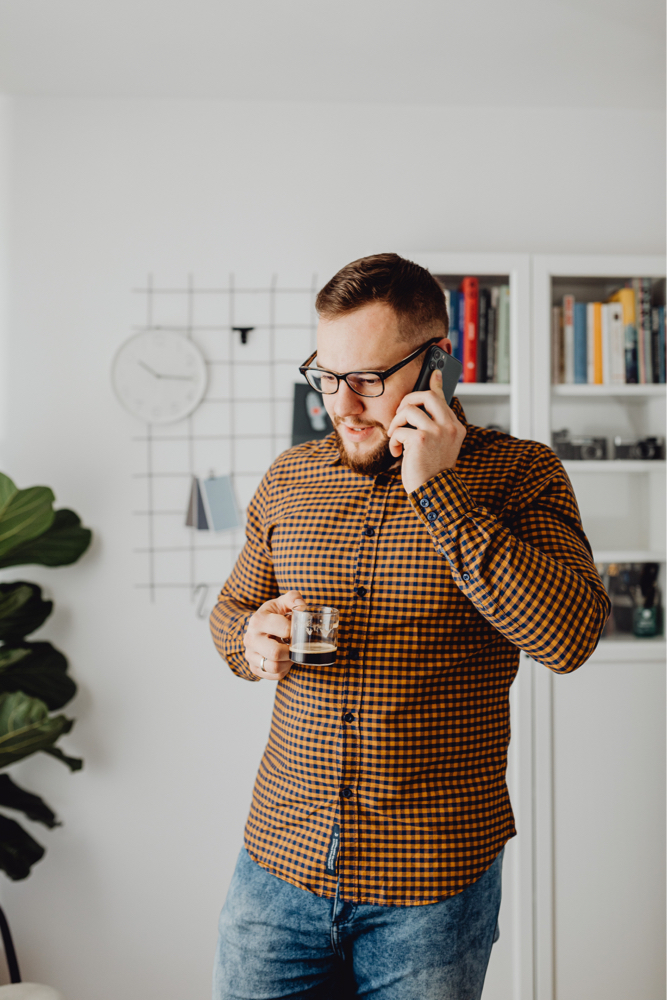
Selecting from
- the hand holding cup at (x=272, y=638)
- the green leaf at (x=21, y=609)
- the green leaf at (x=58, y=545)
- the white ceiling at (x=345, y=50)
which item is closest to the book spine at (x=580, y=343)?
the white ceiling at (x=345, y=50)

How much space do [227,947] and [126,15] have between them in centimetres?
A: 212

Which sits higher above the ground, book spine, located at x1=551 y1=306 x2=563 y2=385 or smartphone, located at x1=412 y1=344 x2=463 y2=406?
book spine, located at x1=551 y1=306 x2=563 y2=385

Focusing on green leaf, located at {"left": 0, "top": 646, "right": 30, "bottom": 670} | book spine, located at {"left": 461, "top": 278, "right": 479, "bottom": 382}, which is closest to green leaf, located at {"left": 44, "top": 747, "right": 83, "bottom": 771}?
green leaf, located at {"left": 0, "top": 646, "right": 30, "bottom": 670}

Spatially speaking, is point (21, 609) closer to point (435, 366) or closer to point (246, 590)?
point (246, 590)

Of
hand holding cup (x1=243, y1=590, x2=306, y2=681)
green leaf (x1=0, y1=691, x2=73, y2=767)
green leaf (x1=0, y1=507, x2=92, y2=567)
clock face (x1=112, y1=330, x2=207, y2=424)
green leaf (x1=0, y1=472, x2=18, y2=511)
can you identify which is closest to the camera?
hand holding cup (x1=243, y1=590, x2=306, y2=681)

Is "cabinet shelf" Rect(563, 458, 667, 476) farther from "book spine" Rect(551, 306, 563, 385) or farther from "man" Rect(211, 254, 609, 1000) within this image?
"man" Rect(211, 254, 609, 1000)

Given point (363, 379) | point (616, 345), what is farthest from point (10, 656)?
point (616, 345)

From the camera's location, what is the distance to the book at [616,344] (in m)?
1.98

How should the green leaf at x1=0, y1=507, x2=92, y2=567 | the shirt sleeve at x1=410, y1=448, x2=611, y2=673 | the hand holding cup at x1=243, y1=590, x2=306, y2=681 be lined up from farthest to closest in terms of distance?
the green leaf at x1=0, y1=507, x2=92, y2=567, the hand holding cup at x1=243, y1=590, x2=306, y2=681, the shirt sleeve at x1=410, y1=448, x2=611, y2=673

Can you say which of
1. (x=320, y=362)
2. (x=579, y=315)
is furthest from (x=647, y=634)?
(x=320, y=362)

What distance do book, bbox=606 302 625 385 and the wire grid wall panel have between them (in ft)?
2.98

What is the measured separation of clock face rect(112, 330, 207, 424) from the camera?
2.09 meters

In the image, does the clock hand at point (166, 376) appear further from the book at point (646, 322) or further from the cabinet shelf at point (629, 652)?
the cabinet shelf at point (629, 652)

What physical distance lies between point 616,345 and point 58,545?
1763mm
